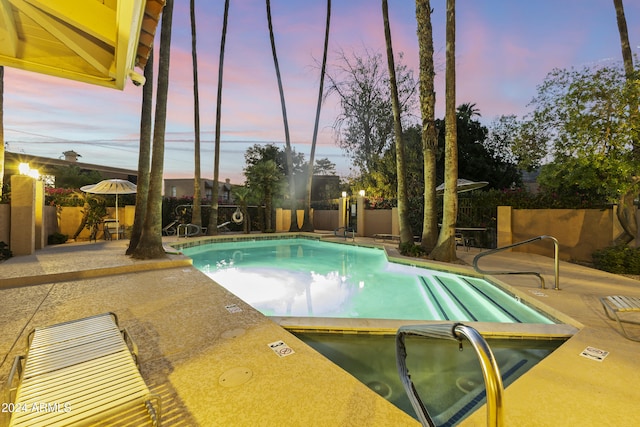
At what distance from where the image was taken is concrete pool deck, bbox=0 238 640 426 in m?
1.94

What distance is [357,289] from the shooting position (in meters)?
6.87

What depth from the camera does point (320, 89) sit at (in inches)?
689

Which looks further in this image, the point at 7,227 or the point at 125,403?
the point at 7,227

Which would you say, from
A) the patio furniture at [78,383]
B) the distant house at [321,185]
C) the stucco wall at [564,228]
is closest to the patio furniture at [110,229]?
the patio furniture at [78,383]

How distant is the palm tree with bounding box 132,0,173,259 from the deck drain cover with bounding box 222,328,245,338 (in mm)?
5322

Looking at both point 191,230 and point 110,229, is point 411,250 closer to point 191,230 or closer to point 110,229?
point 191,230

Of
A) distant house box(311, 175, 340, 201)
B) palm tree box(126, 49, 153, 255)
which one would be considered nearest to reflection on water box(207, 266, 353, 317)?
palm tree box(126, 49, 153, 255)

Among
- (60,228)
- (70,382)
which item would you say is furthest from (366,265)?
(60,228)

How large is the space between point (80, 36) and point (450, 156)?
7560 mm

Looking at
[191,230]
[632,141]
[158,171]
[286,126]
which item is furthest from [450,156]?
[191,230]

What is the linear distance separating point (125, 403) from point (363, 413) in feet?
4.48

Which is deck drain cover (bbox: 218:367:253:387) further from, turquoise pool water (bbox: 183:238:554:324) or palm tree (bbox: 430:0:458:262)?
palm tree (bbox: 430:0:458:262)

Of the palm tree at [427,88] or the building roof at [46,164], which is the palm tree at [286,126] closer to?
the palm tree at [427,88]

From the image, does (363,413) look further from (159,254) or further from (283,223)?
(283,223)
